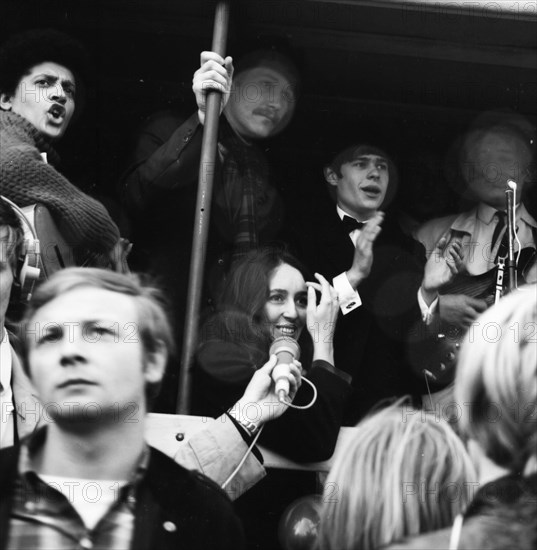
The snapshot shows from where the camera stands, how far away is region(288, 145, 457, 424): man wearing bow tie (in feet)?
16.5

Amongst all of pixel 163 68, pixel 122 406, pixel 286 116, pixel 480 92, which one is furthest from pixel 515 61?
pixel 122 406

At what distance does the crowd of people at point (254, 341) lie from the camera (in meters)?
3.77

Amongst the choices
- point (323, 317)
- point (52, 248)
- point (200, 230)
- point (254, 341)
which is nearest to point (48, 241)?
point (52, 248)

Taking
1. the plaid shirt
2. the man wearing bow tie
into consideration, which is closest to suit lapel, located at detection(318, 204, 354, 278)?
the man wearing bow tie

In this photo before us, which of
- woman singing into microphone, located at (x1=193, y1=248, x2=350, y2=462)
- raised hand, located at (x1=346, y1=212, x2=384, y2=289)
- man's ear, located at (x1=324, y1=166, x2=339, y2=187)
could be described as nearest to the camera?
woman singing into microphone, located at (x1=193, y1=248, x2=350, y2=462)

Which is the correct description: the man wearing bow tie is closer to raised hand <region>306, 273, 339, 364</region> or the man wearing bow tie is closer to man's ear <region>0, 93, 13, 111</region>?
raised hand <region>306, 273, 339, 364</region>

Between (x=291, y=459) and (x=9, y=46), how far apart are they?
189cm

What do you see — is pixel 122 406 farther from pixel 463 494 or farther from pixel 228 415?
pixel 463 494

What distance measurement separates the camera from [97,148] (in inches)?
A: 224

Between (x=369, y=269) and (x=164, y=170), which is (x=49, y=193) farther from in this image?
(x=369, y=269)

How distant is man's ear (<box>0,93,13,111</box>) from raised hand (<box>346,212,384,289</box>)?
143 centimetres

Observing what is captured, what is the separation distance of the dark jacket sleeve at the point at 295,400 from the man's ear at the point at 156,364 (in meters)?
0.26

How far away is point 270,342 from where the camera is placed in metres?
4.73

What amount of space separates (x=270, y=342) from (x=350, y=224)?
862 mm
